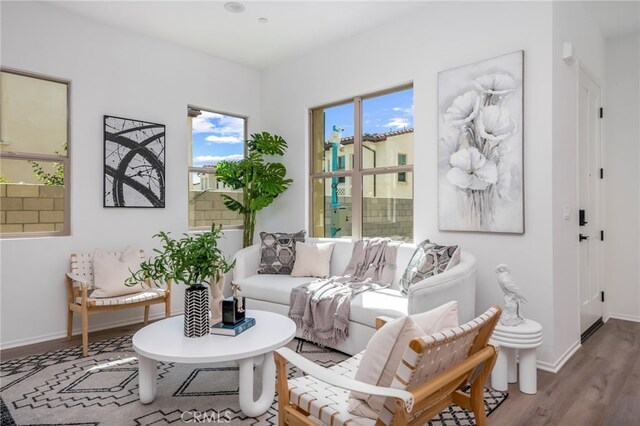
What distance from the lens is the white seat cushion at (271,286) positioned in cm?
362

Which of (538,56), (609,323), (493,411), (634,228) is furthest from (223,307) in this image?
(634,228)

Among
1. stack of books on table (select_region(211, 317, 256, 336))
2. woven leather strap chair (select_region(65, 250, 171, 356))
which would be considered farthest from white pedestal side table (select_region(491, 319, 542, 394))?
woven leather strap chair (select_region(65, 250, 171, 356))

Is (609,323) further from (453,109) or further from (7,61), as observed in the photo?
(7,61)

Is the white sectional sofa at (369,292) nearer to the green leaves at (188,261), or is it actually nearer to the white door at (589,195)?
the green leaves at (188,261)

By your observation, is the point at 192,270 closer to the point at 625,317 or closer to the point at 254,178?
the point at 254,178

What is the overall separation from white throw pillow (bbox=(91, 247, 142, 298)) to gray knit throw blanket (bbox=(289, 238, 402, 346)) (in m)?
1.51

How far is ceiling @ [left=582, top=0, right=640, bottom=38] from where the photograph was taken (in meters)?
3.35

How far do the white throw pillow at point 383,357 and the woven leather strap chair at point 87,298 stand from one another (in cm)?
254

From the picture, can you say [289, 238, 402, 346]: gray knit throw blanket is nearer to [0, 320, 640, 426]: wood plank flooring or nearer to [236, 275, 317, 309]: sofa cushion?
[236, 275, 317, 309]: sofa cushion

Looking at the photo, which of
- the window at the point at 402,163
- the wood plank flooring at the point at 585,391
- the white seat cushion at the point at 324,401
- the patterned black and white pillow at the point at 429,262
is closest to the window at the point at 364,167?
the window at the point at 402,163

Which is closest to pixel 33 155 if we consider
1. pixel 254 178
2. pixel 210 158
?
pixel 210 158

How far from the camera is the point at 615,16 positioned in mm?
3559

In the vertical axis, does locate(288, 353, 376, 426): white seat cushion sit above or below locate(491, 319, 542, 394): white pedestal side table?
above

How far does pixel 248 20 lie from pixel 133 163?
1.86 m
